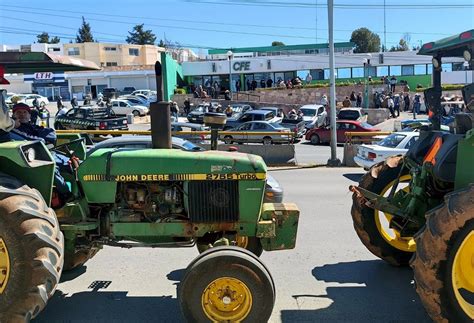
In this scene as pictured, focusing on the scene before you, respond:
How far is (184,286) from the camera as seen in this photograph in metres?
4.06

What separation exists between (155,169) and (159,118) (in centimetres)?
49

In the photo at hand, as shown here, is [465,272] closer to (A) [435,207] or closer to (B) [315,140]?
(A) [435,207]

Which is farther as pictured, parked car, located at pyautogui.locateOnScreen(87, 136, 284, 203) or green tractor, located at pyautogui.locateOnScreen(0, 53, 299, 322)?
parked car, located at pyautogui.locateOnScreen(87, 136, 284, 203)

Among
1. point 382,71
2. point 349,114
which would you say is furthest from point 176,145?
point 382,71

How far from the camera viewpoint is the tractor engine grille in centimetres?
457

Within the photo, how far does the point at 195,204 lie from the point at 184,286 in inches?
31.6

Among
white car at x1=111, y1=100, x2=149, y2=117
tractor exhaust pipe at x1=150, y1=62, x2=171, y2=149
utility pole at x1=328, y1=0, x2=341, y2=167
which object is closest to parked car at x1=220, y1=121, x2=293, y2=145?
utility pole at x1=328, y1=0, x2=341, y2=167

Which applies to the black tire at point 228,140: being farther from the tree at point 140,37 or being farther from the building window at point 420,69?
the tree at point 140,37

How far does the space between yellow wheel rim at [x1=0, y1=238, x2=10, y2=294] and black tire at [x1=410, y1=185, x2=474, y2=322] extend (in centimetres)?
311

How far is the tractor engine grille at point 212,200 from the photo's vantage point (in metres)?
4.57

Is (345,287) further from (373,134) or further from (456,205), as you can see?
(373,134)

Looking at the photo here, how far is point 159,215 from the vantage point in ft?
15.3

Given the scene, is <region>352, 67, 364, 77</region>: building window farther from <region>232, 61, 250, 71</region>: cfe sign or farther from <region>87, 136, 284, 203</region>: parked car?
<region>87, 136, 284, 203</region>: parked car

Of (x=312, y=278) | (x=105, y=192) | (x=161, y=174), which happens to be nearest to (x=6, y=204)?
(x=105, y=192)
